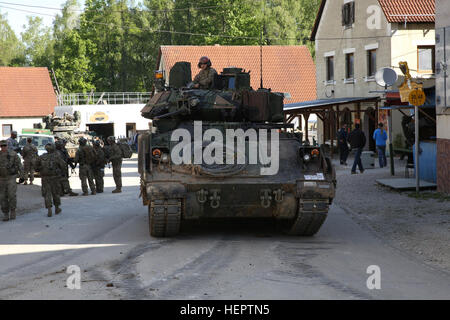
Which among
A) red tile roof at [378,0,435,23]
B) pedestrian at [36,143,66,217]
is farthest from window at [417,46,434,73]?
pedestrian at [36,143,66,217]

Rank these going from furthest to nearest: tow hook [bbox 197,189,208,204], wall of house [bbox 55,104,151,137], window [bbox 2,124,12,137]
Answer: window [bbox 2,124,12,137] → wall of house [bbox 55,104,151,137] → tow hook [bbox 197,189,208,204]

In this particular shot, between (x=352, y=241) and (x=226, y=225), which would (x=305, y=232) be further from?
(x=226, y=225)

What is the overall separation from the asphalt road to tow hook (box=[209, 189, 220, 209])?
557 mm

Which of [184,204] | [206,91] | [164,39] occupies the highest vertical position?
[164,39]

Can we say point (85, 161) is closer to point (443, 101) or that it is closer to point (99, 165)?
point (99, 165)

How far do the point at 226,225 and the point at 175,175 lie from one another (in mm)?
2469

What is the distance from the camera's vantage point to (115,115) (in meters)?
54.4

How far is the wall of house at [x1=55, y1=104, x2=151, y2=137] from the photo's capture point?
53375mm

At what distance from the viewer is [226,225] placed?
12727 mm

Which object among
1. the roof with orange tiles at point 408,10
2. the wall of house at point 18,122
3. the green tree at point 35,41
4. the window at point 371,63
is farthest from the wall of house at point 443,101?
the green tree at point 35,41

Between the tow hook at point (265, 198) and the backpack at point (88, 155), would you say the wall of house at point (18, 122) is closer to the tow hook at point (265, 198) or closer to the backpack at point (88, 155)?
the backpack at point (88, 155)

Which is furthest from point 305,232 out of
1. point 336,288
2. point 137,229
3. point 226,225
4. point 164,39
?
point 164,39

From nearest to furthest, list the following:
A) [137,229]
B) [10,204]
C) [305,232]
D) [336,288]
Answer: [336,288] → [305,232] → [137,229] → [10,204]

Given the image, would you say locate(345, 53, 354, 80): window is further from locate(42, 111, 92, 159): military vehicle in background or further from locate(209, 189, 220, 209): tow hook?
locate(209, 189, 220, 209): tow hook
